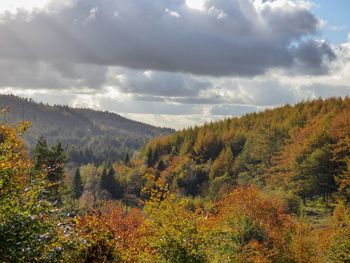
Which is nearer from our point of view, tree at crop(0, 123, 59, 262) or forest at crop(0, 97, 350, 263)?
tree at crop(0, 123, 59, 262)

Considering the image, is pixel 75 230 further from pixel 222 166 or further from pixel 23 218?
pixel 222 166

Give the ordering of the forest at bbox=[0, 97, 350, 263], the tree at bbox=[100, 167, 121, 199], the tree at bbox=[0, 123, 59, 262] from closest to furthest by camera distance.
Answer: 1. the tree at bbox=[0, 123, 59, 262]
2. the forest at bbox=[0, 97, 350, 263]
3. the tree at bbox=[100, 167, 121, 199]

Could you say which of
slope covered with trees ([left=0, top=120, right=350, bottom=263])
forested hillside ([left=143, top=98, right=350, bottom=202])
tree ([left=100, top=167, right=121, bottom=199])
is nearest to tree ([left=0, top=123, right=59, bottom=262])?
slope covered with trees ([left=0, top=120, right=350, bottom=263])

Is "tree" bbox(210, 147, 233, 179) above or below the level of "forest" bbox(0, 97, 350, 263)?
below

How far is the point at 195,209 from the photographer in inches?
3246

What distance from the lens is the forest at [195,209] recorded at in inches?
664

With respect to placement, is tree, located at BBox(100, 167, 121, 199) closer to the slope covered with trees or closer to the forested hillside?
the forested hillside

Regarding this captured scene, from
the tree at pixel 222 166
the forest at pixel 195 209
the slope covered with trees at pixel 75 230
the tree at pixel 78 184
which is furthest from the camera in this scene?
the tree at pixel 222 166

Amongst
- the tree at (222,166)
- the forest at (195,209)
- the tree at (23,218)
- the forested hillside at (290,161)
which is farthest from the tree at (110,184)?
the tree at (23,218)

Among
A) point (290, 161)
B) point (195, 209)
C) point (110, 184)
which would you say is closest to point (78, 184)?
point (110, 184)

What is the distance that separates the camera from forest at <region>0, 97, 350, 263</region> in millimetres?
16875

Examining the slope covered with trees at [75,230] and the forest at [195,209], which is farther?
the forest at [195,209]

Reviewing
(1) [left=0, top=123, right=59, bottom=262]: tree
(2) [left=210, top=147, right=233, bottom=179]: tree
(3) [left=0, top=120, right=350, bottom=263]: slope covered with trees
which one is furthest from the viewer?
(2) [left=210, top=147, right=233, bottom=179]: tree

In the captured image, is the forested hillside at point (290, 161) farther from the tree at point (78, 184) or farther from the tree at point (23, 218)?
the tree at point (23, 218)
